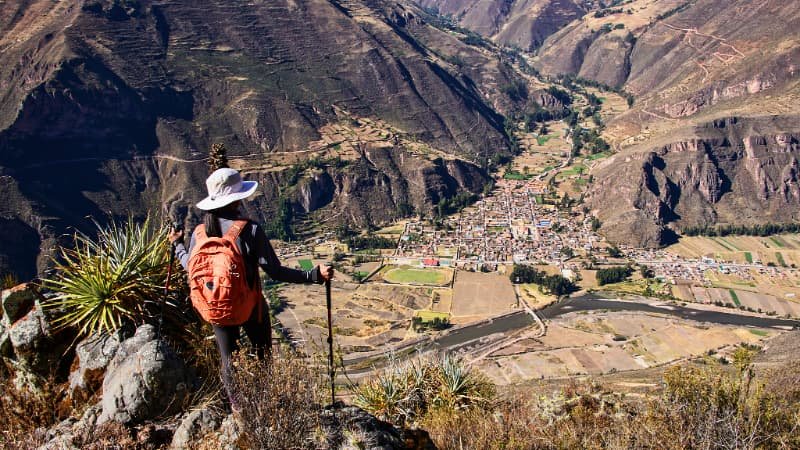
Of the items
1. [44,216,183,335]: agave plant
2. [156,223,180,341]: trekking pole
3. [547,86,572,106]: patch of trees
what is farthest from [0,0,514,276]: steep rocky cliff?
[156,223,180,341]: trekking pole

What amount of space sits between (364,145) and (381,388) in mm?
72734

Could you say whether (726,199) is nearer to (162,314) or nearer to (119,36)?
(162,314)

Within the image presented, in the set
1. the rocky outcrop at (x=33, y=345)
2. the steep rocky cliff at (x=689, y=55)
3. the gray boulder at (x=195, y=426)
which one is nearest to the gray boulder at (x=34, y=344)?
the rocky outcrop at (x=33, y=345)

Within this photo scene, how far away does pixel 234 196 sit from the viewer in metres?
4.95

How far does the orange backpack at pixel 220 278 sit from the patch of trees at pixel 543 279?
157 ft

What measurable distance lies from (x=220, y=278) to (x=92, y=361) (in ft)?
8.14

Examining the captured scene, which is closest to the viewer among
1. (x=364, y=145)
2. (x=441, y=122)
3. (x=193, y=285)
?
(x=193, y=285)

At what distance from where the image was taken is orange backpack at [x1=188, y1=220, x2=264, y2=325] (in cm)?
475

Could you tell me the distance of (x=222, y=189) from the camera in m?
5.01

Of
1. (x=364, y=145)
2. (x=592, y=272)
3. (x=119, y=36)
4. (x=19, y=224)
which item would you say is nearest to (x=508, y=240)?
(x=592, y=272)

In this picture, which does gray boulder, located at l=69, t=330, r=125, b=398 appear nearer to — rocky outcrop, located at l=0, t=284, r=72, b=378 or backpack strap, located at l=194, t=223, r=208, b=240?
rocky outcrop, located at l=0, t=284, r=72, b=378

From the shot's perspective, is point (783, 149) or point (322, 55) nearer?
point (783, 149)

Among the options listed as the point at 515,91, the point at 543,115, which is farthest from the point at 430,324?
the point at 515,91

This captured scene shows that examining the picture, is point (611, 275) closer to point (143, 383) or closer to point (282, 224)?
point (282, 224)
